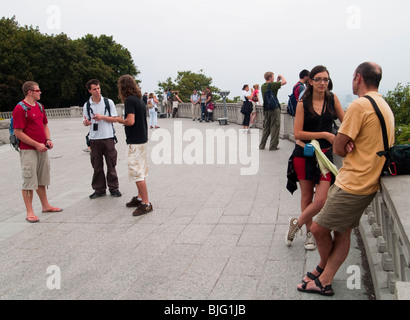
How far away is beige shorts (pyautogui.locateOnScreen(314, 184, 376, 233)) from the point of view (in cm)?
318

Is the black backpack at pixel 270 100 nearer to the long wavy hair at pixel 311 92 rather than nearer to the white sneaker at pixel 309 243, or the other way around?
the long wavy hair at pixel 311 92

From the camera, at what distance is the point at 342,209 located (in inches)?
127

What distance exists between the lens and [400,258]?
303cm

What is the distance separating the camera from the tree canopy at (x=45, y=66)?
45.1m

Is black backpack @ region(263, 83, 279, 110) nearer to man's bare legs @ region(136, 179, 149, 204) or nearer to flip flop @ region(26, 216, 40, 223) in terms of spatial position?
man's bare legs @ region(136, 179, 149, 204)

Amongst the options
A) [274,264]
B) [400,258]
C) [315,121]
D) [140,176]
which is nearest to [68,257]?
[140,176]

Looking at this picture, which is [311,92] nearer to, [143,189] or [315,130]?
[315,130]

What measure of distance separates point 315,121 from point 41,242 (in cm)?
362

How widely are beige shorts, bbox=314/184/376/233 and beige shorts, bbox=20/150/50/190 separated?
4.43 meters

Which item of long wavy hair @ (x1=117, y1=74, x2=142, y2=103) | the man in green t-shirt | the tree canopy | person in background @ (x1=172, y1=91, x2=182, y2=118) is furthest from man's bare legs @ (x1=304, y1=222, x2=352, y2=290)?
the tree canopy

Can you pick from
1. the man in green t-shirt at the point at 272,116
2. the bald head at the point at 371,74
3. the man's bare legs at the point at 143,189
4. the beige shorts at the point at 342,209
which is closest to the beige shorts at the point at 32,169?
the man's bare legs at the point at 143,189
